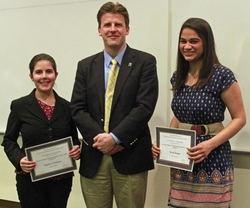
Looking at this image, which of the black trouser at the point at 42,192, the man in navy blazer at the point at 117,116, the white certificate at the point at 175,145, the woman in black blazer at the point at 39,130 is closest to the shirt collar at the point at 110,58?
the man in navy blazer at the point at 117,116

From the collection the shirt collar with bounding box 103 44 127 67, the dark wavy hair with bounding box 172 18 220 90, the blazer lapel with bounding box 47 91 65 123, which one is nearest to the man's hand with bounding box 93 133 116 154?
the blazer lapel with bounding box 47 91 65 123

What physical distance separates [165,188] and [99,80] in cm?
119

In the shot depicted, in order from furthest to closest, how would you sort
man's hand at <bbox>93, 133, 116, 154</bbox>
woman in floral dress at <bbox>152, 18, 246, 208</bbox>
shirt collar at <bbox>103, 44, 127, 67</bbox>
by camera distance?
shirt collar at <bbox>103, 44, 127, 67</bbox>
man's hand at <bbox>93, 133, 116, 154</bbox>
woman in floral dress at <bbox>152, 18, 246, 208</bbox>

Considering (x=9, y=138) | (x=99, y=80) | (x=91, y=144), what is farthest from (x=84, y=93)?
(x=9, y=138)

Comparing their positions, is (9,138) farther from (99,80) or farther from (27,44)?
(27,44)

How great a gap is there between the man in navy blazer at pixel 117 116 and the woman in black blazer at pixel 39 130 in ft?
0.48

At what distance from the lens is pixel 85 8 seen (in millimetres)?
2373

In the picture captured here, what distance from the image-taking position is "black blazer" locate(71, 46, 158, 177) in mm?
1589

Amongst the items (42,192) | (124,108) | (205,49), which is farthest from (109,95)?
(42,192)

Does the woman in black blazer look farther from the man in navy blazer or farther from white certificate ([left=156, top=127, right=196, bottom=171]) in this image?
white certificate ([left=156, top=127, right=196, bottom=171])

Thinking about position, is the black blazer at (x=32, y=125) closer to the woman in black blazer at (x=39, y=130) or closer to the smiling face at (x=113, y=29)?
the woman in black blazer at (x=39, y=130)

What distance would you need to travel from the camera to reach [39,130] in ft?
5.62

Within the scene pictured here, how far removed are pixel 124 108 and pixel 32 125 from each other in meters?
0.57

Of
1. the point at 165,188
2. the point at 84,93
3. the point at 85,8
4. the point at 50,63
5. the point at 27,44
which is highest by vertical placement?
the point at 85,8
